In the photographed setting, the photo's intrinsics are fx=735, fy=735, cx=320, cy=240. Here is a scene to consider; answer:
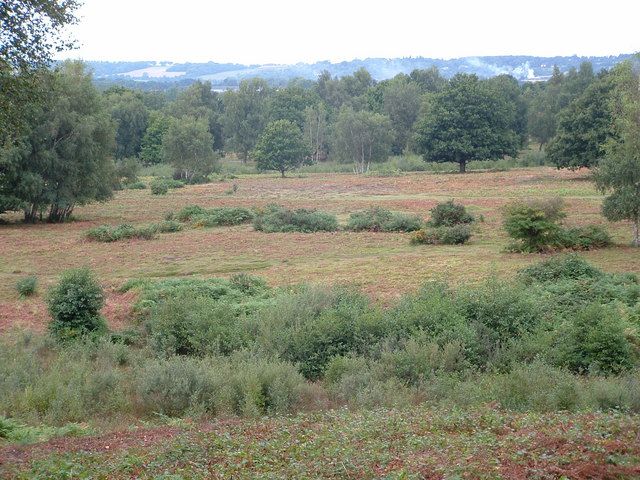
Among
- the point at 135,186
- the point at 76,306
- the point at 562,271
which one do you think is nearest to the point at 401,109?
the point at 135,186

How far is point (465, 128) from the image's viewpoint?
73.7 meters

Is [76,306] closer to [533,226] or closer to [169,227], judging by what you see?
[533,226]

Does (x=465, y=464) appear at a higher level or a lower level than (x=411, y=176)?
higher

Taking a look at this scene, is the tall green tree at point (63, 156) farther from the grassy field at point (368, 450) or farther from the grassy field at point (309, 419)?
the grassy field at point (368, 450)

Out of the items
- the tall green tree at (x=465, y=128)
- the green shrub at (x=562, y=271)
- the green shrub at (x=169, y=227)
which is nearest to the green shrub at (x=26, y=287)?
the green shrub at (x=169, y=227)

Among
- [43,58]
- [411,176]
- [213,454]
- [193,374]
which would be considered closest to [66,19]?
[43,58]

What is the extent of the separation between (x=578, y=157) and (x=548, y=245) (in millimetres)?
30722

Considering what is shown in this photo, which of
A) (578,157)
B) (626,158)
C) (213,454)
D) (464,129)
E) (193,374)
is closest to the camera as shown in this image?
(213,454)

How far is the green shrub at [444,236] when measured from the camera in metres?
31.6

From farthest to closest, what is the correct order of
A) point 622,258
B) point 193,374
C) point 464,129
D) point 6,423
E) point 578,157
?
point 464,129
point 578,157
point 622,258
point 193,374
point 6,423

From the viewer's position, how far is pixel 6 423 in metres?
11.1

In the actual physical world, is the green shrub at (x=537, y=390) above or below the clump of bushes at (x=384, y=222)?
above

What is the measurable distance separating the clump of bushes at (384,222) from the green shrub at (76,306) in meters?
19.4

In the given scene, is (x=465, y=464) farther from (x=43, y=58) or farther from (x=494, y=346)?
(x=43, y=58)
